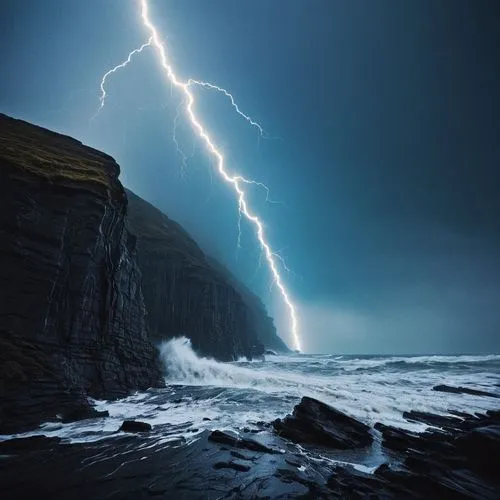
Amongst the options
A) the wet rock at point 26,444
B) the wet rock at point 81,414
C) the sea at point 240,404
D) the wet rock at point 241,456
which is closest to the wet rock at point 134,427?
the sea at point 240,404

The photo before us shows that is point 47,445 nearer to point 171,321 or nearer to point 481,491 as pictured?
point 481,491

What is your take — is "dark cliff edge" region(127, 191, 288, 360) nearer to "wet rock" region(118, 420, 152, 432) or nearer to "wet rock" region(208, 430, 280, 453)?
"wet rock" region(118, 420, 152, 432)

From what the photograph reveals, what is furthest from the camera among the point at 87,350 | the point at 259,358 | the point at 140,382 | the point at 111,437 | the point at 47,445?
the point at 259,358

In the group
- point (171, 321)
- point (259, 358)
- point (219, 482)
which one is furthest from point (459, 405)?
point (259, 358)

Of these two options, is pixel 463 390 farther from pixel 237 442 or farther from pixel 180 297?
pixel 180 297

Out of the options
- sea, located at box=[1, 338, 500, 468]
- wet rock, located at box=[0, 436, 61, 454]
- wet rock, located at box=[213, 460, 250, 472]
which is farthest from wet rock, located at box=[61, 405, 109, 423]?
wet rock, located at box=[213, 460, 250, 472]
